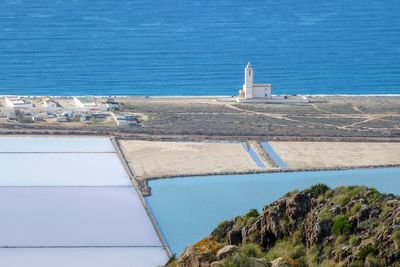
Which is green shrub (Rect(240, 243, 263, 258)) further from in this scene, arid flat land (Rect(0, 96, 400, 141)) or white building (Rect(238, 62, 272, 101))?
white building (Rect(238, 62, 272, 101))

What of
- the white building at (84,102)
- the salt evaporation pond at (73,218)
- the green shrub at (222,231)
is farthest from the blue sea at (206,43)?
the green shrub at (222,231)

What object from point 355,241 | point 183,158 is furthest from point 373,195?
point 183,158

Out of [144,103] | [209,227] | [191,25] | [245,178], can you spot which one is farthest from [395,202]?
[191,25]

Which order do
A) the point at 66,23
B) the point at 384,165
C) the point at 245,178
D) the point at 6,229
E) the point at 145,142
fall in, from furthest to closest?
1. the point at 66,23
2. the point at 145,142
3. the point at 384,165
4. the point at 245,178
5. the point at 6,229

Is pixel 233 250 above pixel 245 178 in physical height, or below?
below

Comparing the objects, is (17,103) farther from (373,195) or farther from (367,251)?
(367,251)

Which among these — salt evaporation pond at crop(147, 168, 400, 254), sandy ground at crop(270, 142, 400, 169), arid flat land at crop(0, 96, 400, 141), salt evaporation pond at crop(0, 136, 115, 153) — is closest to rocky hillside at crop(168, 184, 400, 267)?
salt evaporation pond at crop(147, 168, 400, 254)

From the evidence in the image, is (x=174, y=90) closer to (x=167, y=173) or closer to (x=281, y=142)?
(x=281, y=142)
